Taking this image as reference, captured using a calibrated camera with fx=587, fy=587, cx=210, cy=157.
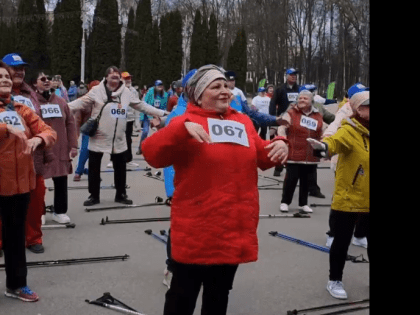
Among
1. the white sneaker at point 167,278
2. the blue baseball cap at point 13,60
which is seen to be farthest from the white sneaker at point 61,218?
the white sneaker at point 167,278

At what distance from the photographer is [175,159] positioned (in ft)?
10.4

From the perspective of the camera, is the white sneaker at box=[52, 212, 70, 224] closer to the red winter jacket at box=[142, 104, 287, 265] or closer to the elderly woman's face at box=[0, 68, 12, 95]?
the elderly woman's face at box=[0, 68, 12, 95]

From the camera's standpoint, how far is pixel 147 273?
5.52 m

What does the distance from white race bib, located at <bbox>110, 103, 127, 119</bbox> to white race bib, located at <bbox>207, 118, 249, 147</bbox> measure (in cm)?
537

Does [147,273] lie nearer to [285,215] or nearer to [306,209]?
[285,215]

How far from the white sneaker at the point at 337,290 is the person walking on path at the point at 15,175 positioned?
8.14 feet

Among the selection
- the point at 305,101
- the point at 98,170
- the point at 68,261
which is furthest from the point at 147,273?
the point at 305,101

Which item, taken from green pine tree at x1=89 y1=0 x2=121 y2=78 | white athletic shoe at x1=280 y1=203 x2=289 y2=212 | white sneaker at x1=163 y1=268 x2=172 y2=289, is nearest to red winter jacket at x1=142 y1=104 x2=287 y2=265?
white sneaker at x1=163 y1=268 x2=172 y2=289

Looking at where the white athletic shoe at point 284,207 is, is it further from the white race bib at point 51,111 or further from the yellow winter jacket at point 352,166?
the yellow winter jacket at point 352,166

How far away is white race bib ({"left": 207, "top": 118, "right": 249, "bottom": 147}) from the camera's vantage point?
3.14m

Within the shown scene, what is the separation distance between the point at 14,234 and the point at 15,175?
0.45 m

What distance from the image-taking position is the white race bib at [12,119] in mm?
4391

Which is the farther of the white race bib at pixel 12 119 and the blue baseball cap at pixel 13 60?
the blue baseball cap at pixel 13 60
